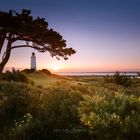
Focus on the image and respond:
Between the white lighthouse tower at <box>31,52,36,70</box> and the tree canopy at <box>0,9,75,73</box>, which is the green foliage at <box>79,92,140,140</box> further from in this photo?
the white lighthouse tower at <box>31,52,36,70</box>

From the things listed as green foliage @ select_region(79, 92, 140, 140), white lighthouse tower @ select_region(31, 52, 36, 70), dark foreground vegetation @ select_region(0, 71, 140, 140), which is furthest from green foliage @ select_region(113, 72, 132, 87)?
green foliage @ select_region(79, 92, 140, 140)

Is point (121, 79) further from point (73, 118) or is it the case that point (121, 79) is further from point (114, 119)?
point (114, 119)

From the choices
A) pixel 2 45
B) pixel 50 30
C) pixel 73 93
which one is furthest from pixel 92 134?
pixel 2 45

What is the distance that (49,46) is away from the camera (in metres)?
36.5

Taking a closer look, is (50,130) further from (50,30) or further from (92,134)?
(50,30)

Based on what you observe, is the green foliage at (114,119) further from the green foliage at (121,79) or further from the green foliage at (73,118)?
the green foliage at (121,79)

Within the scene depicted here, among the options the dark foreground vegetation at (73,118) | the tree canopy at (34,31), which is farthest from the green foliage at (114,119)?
the tree canopy at (34,31)

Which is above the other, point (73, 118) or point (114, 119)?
point (114, 119)

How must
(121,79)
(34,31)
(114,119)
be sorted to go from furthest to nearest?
1. (121,79)
2. (34,31)
3. (114,119)

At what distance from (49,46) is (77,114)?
2235 cm

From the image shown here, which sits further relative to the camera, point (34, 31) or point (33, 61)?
point (33, 61)

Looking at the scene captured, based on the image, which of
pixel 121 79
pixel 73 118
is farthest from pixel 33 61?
pixel 73 118

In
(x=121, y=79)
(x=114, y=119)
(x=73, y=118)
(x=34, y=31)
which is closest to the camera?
(x=114, y=119)

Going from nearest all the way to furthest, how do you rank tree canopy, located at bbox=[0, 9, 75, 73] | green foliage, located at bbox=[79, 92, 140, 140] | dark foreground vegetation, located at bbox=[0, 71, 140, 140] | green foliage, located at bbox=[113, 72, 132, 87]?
1. green foliage, located at bbox=[79, 92, 140, 140]
2. dark foreground vegetation, located at bbox=[0, 71, 140, 140]
3. tree canopy, located at bbox=[0, 9, 75, 73]
4. green foliage, located at bbox=[113, 72, 132, 87]
